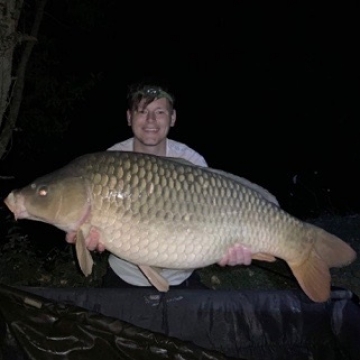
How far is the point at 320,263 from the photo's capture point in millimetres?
1929

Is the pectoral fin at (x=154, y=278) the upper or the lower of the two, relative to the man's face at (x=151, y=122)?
lower

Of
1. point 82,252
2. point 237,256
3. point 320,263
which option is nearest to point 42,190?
point 82,252

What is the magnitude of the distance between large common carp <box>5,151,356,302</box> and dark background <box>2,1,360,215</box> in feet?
17.1

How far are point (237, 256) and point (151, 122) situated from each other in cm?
64

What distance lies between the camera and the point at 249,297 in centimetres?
199

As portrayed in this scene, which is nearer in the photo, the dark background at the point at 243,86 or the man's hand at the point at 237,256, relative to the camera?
the man's hand at the point at 237,256

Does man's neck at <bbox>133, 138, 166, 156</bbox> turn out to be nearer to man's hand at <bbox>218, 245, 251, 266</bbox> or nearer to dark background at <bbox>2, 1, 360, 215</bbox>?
man's hand at <bbox>218, 245, 251, 266</bbox>

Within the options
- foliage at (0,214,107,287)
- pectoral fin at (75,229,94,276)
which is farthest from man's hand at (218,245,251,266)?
foliage at (0,214,107,287)

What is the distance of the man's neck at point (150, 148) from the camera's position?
224 cm

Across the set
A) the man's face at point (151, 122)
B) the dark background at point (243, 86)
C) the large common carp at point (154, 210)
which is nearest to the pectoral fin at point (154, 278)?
the large common carp at point (154, 210)

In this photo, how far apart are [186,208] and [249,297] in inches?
18.3

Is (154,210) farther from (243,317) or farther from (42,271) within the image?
(42,271)

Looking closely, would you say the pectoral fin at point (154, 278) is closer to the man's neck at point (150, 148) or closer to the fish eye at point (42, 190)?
the fish eye at point (42, 190)

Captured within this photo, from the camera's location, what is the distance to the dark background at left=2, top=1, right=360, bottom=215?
36.5 ft
